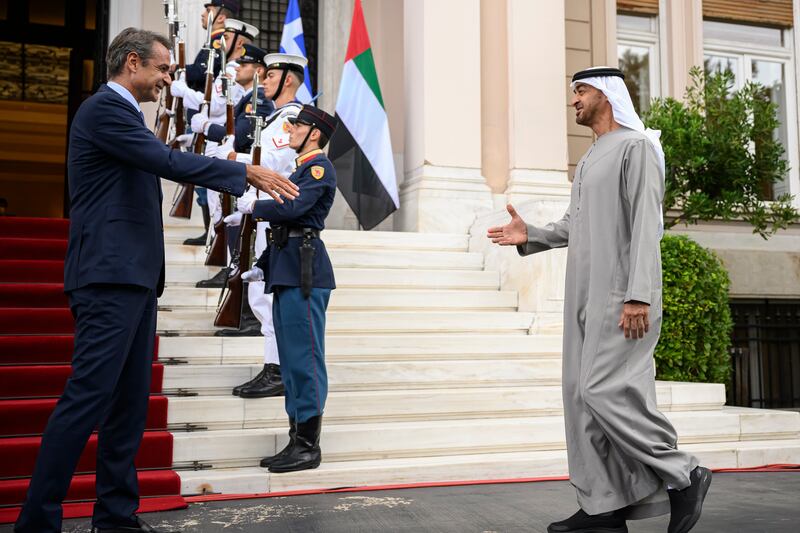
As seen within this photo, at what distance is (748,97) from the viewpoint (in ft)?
28.2

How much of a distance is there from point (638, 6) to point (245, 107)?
687cm

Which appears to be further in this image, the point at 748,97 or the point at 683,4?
the point at 683,4

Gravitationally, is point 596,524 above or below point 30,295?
below

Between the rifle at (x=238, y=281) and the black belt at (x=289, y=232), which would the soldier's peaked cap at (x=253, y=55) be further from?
the black belt at (x=289, y=232)

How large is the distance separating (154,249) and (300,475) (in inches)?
64.5

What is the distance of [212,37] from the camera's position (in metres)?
7.11

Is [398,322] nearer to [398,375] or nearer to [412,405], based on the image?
[398,375]

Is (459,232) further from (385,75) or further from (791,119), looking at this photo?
(791,119)

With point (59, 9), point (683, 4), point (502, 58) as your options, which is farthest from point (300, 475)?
point (59, 9)

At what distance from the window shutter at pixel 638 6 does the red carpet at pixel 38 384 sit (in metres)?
7.88

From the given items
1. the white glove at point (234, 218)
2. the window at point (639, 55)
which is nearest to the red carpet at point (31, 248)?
the white glove at point (234, 218)

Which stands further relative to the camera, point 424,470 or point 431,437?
point 431,437

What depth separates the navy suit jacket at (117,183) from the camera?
3424mm

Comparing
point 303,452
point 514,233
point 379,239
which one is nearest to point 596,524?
point 514,233
